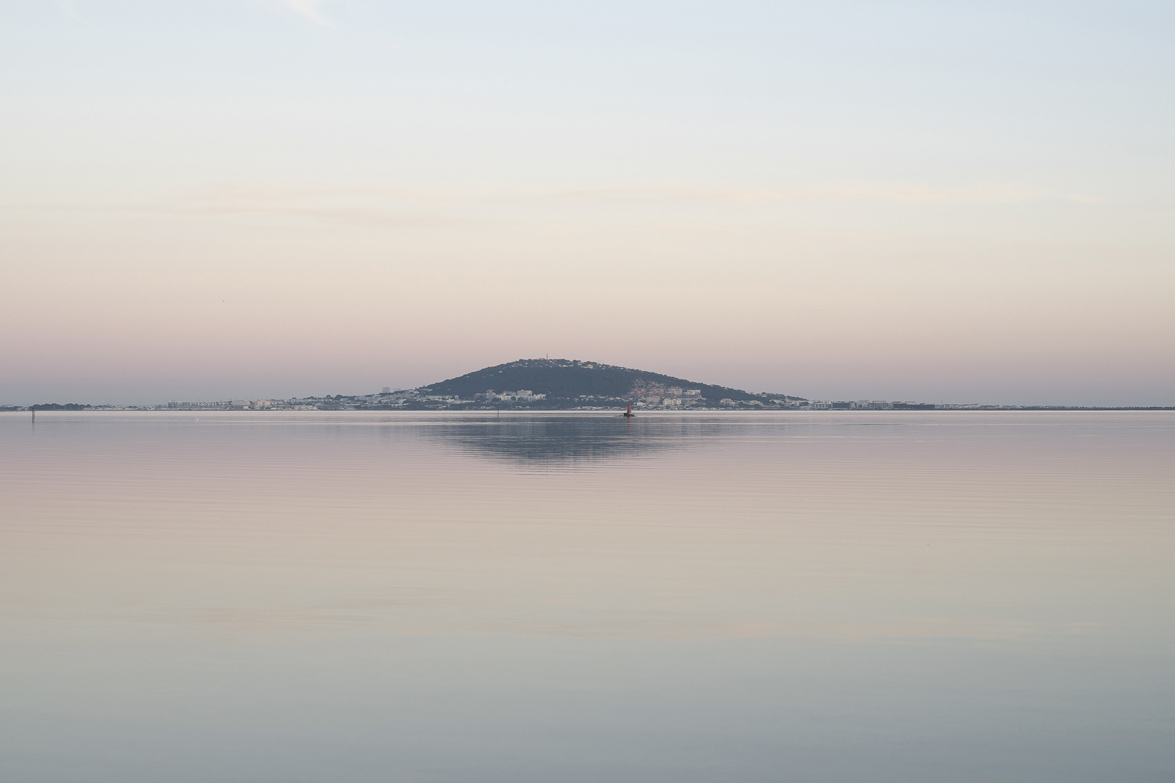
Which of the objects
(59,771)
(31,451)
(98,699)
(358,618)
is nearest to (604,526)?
(358,618)

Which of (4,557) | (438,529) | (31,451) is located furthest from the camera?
(31,451)

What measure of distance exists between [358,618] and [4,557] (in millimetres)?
9716

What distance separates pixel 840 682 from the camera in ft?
39.2

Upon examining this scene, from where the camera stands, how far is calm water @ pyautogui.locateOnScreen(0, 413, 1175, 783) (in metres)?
9.65

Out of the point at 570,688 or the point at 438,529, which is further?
the point at 438,529

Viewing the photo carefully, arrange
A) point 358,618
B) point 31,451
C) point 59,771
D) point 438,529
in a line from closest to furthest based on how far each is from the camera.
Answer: point 59,771, point 358,618, point 438,529, point 31,451

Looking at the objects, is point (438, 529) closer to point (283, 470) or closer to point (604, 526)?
point (604, 526)

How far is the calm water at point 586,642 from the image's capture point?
9.65m

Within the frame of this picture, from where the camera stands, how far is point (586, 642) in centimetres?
1390

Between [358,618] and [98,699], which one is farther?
[358,618]

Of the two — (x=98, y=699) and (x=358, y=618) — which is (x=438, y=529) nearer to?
(x=358, y=618)

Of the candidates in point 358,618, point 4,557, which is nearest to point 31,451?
point 4,557

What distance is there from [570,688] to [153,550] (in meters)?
13.5

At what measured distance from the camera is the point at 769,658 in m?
13.1
